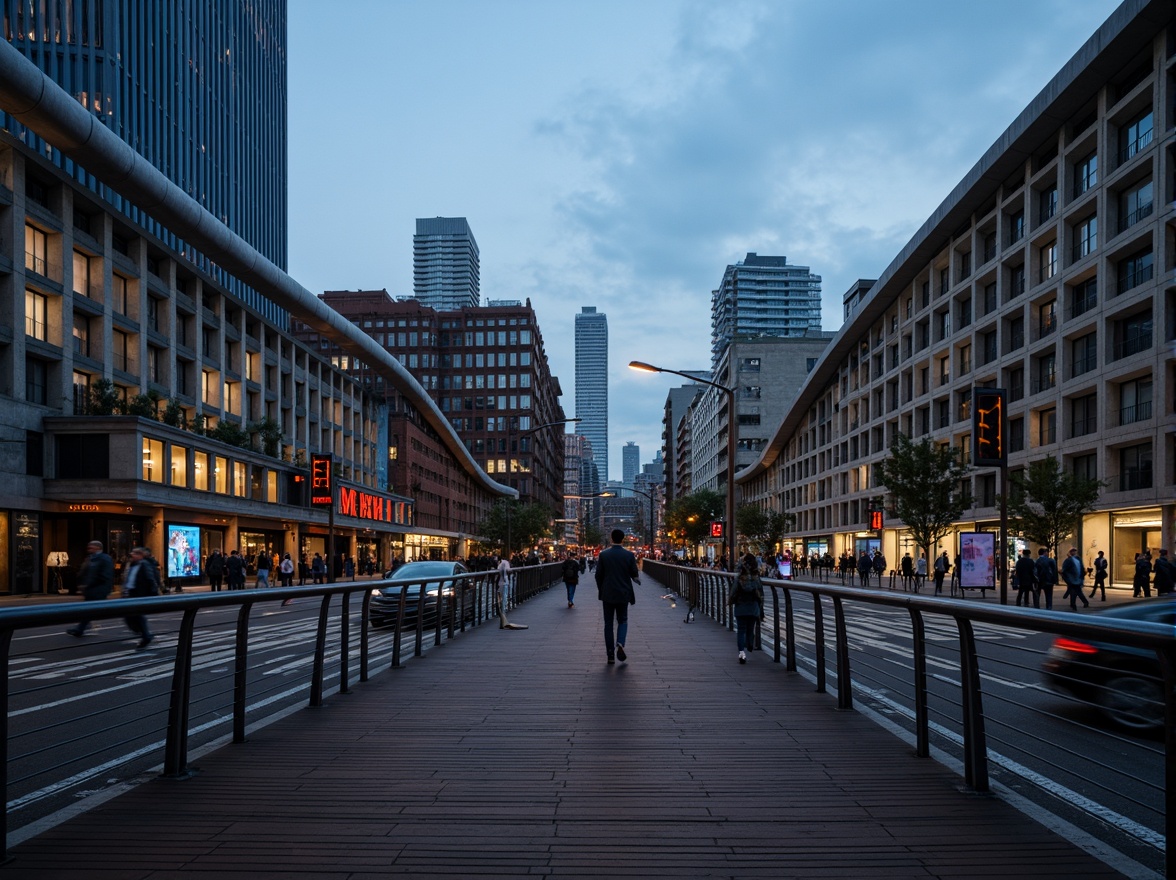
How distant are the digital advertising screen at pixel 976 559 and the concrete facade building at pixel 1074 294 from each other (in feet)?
33.6

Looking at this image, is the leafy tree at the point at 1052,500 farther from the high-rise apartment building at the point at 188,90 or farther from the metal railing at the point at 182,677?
the high-rise apartment building at the point at 188,90

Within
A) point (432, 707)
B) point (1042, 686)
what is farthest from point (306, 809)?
point (1042, 686)

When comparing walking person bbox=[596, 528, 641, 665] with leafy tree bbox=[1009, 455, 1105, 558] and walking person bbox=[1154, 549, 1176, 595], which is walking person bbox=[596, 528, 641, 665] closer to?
walking person bbox=[1154, 549, 1176, 595]

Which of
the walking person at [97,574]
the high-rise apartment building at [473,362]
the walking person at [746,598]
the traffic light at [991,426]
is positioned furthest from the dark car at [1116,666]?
the high-rise apartment building at [473,362]

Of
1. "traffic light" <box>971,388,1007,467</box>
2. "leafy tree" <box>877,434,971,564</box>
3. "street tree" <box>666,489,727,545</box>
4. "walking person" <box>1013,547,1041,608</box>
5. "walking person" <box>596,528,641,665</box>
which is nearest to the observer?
"walking person" <box>596,528,641,665</box>

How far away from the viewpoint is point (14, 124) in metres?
56.2

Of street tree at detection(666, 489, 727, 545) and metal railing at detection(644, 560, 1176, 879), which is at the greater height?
metal railing at detection(644, 560, 1176, 879)

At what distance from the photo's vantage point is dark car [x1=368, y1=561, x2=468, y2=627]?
46.2ft

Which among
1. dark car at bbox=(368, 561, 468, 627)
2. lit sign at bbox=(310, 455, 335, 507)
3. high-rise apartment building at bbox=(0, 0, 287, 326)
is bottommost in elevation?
dark car at bbox=(368, 561, 468, 627)

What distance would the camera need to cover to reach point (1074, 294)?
43.7 meters

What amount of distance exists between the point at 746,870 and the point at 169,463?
42.7 metres

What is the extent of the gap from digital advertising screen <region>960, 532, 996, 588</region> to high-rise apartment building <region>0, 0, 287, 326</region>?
39.6m

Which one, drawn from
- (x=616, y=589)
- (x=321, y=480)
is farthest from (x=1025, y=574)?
(x=321, y=480)

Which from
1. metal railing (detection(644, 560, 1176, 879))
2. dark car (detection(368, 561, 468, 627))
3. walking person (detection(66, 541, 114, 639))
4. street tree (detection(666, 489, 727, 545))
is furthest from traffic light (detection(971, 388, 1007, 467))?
street tree (detection(666, 489, 727, 545))
